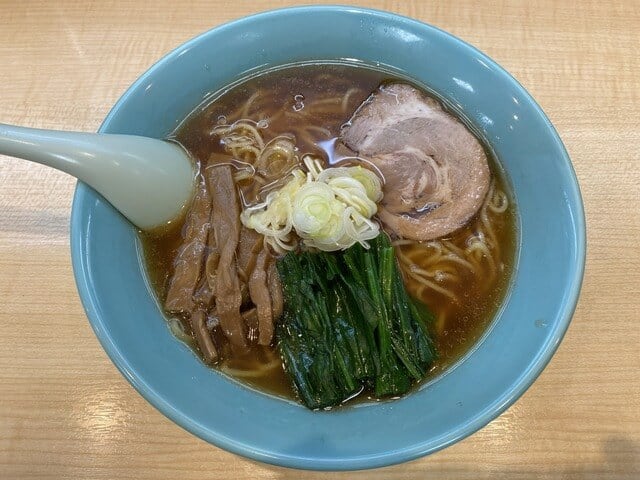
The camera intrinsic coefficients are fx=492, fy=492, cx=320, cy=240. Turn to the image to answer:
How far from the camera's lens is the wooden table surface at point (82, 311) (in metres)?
1.42

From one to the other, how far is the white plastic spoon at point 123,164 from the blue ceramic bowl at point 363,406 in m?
0.06

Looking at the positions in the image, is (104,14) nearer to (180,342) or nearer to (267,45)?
(267,45)

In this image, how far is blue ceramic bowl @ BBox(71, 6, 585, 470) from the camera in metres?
1.18

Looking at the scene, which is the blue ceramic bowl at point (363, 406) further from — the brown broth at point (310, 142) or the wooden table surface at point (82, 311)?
the wooden table surface at point (82, 311)

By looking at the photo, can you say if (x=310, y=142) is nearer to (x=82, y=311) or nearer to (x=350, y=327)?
(x=350, y=327)

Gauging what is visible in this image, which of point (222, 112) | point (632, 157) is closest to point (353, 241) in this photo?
point (222, 112)

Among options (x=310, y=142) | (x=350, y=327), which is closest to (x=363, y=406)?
(x=350, y=327)

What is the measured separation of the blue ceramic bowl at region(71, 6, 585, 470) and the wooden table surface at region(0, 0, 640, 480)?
24 cm

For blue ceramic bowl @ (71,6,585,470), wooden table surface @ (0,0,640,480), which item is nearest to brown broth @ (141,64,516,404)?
blue ceramic bowl @ (71,6,585,470)

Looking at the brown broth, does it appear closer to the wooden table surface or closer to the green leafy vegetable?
the green leafy vegetable

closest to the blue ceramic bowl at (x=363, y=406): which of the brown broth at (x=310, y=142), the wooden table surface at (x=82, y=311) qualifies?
the brown broth at (x=310, y=142)

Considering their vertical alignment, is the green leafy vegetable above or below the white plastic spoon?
below

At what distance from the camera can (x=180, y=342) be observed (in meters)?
1.42

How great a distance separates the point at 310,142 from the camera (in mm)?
1700
